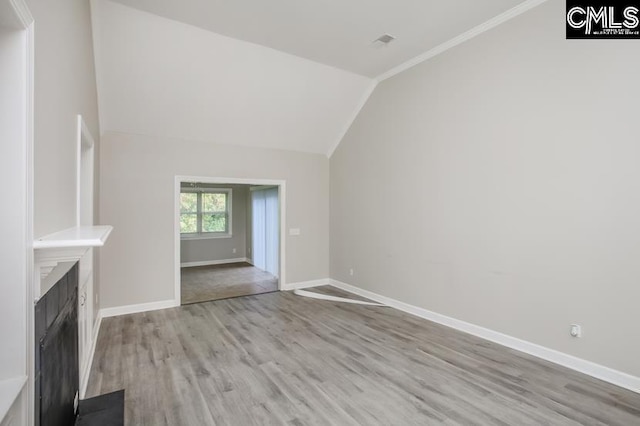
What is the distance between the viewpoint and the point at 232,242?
30.1ft

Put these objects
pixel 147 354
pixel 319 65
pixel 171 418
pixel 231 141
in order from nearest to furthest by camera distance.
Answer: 1. pixel 171 418
2. pixel 147 354
3. pixel 319 65
4. pixel 231 141

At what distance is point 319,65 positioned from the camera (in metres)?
4.64

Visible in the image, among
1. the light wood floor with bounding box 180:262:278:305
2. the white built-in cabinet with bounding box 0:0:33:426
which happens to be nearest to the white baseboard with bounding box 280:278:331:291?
the light wood floor with bounding box 180:262:278:305

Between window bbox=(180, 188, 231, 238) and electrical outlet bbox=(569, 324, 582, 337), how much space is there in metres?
7.89

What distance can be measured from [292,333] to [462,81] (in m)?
3.77

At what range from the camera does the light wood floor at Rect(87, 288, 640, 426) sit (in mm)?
2348

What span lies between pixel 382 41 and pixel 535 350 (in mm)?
3898

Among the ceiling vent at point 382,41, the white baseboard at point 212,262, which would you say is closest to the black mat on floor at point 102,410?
the ceiling vent at point 382,41

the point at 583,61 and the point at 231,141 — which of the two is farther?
the point at 231,141

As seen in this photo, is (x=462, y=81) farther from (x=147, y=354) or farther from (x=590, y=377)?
(x=147, y=354)

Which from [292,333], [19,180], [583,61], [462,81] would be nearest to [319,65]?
[462,81]

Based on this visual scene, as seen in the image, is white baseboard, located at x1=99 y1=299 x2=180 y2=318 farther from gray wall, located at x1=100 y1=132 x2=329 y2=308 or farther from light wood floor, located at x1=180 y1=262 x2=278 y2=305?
light wood floor, located at x1=180 y1=262 x2=278 y2=305

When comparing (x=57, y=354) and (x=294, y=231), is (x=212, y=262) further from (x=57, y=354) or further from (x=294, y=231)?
(x=57, y=354)

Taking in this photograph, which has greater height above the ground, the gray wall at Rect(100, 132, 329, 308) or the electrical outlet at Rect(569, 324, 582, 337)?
the gray wall at Rect(100, 132, 329, 308)
